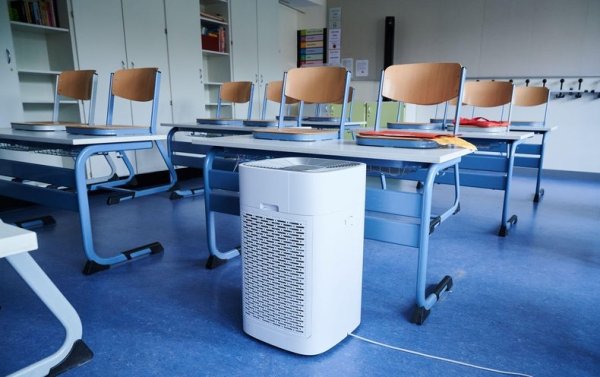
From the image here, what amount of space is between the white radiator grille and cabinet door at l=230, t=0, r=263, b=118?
4128mm

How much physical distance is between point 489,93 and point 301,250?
2557 millimetres

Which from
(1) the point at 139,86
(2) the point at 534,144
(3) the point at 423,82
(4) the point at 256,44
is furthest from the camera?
(4) the point at 256,44

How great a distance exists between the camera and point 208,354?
1.37 m

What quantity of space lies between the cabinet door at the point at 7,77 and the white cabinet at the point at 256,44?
249 centimetres

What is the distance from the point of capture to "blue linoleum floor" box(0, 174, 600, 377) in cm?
132

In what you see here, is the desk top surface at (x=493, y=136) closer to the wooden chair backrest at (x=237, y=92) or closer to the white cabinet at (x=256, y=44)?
the wooden chair backrest at (x=237, y=92)

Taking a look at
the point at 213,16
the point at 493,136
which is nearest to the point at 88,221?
the point at 493,136

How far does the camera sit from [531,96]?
12.8 ft

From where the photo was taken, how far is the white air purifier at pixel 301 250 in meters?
1.21

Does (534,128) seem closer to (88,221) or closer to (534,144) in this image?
(534,144)

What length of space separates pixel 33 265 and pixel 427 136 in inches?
49.5

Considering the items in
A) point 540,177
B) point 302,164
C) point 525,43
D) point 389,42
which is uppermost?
point 389,42

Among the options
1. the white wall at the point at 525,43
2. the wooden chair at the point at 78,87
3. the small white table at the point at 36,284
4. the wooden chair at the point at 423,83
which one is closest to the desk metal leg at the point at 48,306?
the small white table at the point at 36,284

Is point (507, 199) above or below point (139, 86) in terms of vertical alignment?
below
